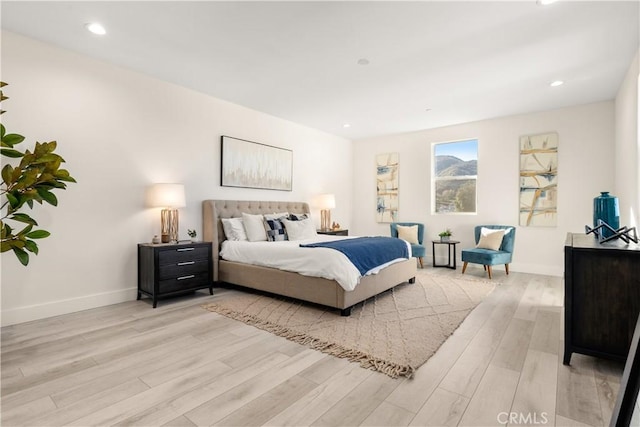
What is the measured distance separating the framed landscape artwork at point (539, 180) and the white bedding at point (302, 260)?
2600 millimetres

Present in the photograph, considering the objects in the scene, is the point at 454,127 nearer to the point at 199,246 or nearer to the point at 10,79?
the point at 199,246

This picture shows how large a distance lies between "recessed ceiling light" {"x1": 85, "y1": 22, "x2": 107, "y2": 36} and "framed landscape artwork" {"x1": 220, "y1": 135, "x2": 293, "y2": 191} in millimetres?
1904

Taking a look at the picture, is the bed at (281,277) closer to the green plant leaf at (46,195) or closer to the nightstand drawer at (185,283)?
the nightstand drawer at (185,283)

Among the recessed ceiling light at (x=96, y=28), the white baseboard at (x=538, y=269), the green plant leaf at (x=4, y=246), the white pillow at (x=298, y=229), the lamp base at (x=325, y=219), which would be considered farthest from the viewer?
the lamp base at (x=325, y=219)

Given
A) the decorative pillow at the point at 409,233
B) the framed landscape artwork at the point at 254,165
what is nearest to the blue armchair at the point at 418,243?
the decorative pillow at the point at 409,233

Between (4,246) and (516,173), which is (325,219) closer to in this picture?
(516,173)

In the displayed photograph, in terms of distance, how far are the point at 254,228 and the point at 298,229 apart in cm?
65

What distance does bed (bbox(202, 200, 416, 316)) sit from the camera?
3203 millimetres

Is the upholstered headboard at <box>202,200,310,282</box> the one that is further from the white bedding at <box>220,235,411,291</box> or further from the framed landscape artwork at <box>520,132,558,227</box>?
the framed landscape artwork at <box>520,132,558,227</box>

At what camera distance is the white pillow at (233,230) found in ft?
14.5

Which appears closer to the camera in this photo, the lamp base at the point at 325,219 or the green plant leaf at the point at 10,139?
the green plant leaf at the point at 10,139

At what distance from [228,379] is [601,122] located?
5802 mm

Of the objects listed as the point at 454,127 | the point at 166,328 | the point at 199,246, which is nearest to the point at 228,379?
the point at 166,328

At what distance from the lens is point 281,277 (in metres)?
3.59
